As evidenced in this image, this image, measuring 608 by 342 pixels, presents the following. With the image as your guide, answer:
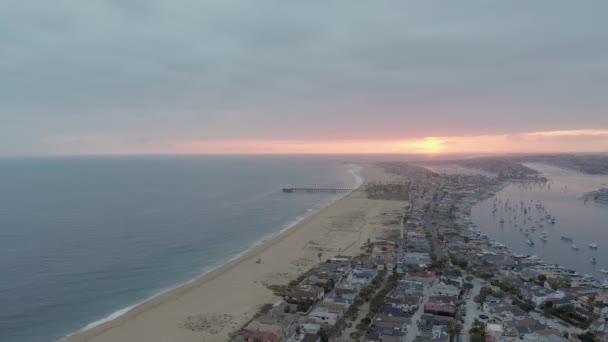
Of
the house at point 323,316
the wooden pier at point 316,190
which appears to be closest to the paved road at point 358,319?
the house at point 323,316

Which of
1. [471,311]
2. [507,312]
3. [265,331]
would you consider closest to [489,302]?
[507,312]

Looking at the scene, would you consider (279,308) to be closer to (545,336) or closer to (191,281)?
(191,281)

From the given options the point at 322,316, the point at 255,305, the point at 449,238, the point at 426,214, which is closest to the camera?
the point at 322,316

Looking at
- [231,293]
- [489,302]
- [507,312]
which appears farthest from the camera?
[231,293]

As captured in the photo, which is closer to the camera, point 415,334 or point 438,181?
point 415,334

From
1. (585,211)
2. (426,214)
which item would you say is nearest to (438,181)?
(585,211)

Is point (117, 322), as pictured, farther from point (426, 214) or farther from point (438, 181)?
point (438, 181)
